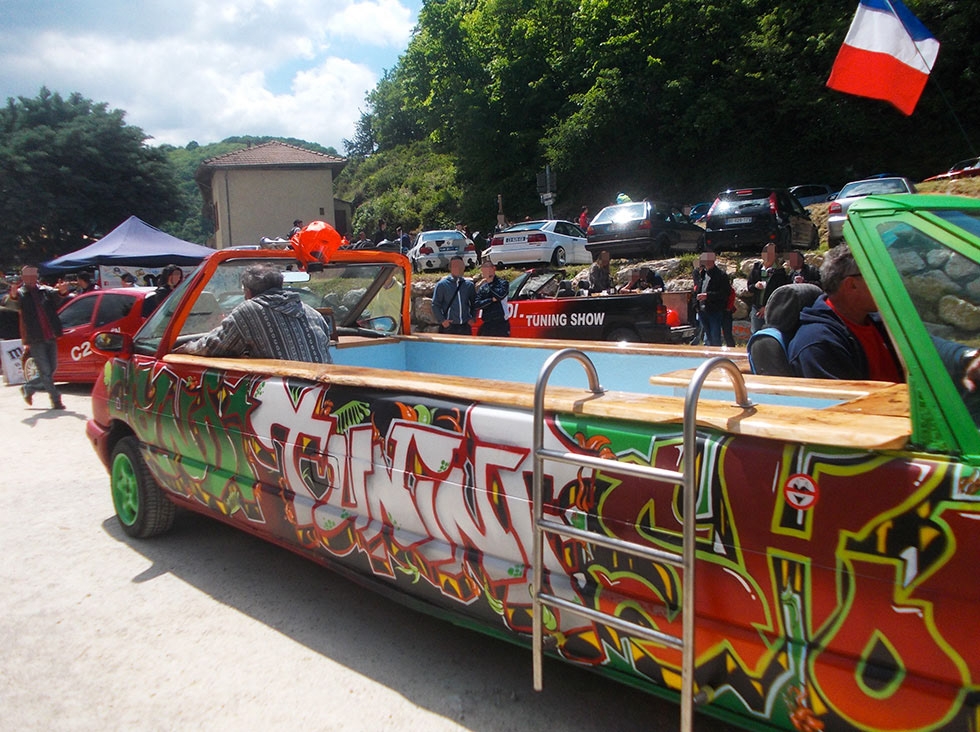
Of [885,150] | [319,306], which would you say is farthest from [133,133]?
[319,306]

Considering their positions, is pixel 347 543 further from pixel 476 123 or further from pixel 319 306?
pixel 476 123

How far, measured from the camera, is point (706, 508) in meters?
1.97

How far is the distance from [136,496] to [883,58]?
4888 millimetres

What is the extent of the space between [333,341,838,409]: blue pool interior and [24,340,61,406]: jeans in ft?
21.6

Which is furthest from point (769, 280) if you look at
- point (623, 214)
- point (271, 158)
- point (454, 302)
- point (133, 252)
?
point (271, 158)

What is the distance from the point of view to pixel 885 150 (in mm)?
29875

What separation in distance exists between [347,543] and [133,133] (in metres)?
44.5

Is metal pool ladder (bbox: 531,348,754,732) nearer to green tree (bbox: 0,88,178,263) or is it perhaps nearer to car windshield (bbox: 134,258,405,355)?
car windshield (bbox: 134,258,405,355)

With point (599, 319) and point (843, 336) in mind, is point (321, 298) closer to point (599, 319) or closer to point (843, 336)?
point (843, 336)

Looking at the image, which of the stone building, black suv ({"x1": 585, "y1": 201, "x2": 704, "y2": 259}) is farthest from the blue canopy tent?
the stone building

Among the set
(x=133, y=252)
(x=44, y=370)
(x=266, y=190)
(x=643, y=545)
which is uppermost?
(x=266, y=190)

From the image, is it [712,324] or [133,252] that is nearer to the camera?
[712,324]

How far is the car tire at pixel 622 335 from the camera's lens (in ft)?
33.2

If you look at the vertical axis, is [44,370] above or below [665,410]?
below
